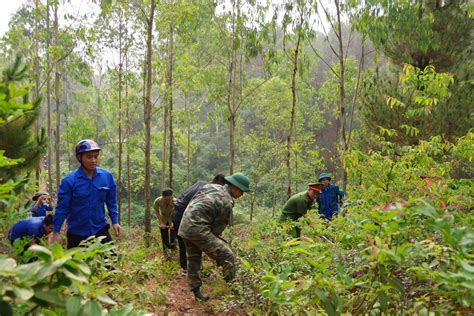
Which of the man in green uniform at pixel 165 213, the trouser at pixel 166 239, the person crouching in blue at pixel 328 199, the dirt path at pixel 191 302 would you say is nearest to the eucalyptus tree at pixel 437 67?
the person crouching in blue at pixel 328 199

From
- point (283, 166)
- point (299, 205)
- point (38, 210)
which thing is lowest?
point (283, 166)

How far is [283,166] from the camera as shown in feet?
68.6

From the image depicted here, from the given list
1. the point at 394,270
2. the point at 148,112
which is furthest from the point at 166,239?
the point at 394,270

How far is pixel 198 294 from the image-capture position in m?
4.34

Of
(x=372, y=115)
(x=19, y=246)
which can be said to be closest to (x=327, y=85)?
(x=372, y=115)

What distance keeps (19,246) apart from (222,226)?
6.81 feet

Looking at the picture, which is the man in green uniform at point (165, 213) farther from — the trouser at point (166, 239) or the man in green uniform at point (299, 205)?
the man in green uniform at point (299, 205)

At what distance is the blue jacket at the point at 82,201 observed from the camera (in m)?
3.92

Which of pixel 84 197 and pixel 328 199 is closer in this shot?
pixel 84 197

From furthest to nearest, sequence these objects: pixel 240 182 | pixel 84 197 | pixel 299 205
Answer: pixel 299 205 → pixel 240 182 → pixel 84 197

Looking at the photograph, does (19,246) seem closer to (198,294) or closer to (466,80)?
(198,294)

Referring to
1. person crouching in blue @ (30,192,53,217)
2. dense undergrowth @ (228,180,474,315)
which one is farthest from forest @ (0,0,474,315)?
person crouching in blue @ (30,192,53,217)

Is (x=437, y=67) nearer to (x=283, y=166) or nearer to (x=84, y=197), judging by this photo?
(x=283, y=166)

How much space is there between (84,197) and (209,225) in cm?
135
